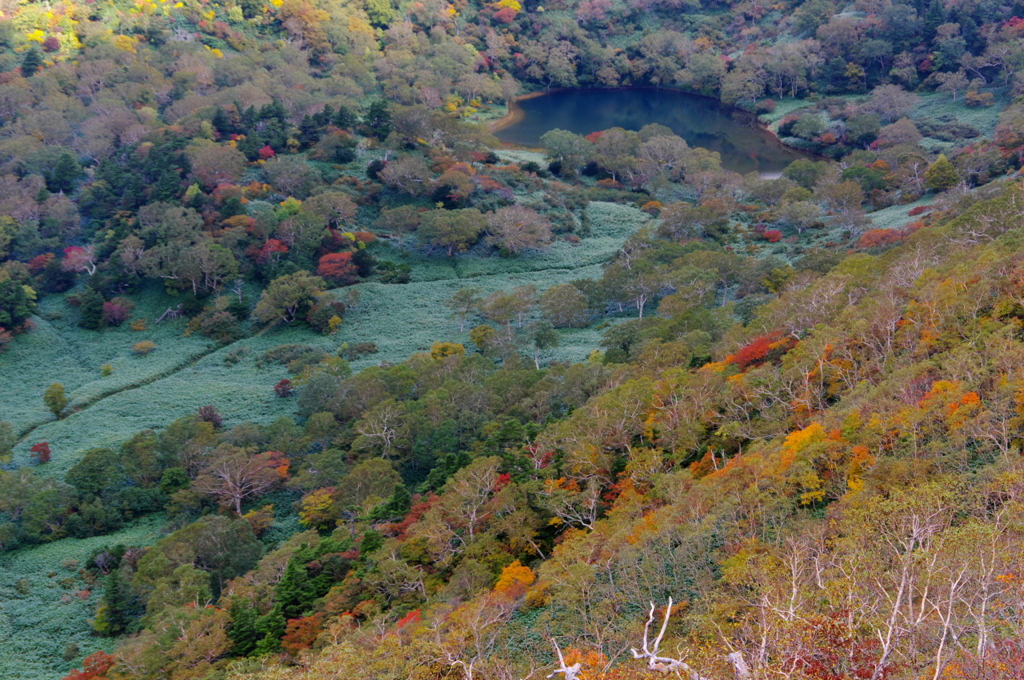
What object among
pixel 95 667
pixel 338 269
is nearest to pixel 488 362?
pixel 338 269

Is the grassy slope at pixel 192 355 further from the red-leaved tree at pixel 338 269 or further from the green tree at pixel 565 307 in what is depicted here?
the red-leaved tree at pixel 338 269

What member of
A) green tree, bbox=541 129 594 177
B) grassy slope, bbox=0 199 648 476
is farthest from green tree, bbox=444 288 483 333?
green tree, bbox=541 129 594 177

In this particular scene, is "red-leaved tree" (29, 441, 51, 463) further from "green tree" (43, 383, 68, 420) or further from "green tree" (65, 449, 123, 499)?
"green tree" (43, 383, 68, 420)

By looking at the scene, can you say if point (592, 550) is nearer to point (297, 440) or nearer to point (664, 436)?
point (664, 436)

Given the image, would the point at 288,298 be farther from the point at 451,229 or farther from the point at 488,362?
the point at 488,362

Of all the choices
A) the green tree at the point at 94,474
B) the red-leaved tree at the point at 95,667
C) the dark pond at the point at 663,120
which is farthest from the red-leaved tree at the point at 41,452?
the dark pond at the point at 663,120

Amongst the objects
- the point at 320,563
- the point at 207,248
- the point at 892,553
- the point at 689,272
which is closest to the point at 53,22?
the point at 207,248
